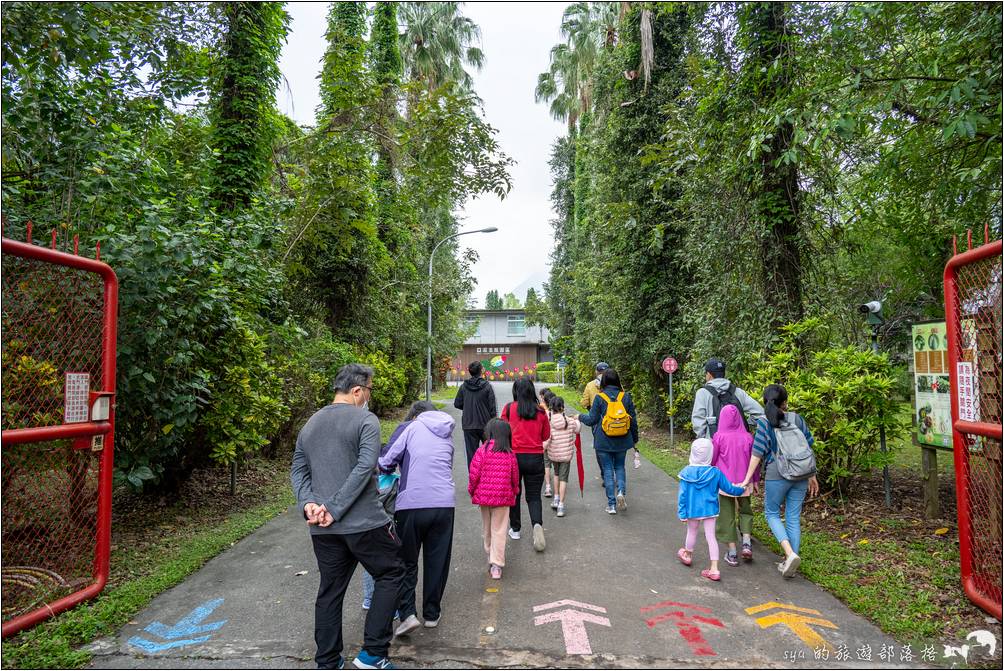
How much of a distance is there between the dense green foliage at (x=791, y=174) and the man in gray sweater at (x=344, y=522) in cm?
532

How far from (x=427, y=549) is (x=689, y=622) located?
2.01 meters

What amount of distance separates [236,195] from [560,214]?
29.5 m

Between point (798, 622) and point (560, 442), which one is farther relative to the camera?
point (560, 442)

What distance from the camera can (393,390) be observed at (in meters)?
18.9

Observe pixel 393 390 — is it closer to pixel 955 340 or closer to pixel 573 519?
pixel 573 519

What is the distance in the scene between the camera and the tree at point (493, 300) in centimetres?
10973

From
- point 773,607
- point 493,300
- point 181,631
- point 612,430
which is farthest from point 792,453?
point 493,300

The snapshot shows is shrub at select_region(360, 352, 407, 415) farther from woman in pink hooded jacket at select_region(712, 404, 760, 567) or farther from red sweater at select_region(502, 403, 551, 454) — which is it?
woman in pink hooded jacket at select_region(712, 404, 760, 567)

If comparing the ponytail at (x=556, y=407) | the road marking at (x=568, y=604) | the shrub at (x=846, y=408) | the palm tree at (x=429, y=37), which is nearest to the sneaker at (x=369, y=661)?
the road marking at (x=568, y=604)

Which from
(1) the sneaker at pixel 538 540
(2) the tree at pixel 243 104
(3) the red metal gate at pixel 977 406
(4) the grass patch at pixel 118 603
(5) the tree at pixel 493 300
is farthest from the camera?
(5) the tree at pixel 493 300

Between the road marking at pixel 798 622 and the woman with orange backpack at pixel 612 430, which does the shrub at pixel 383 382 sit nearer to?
the woman with orange backpack at pixel 612 430

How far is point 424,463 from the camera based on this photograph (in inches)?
163

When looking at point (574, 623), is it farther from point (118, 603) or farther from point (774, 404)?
point (118, 603)

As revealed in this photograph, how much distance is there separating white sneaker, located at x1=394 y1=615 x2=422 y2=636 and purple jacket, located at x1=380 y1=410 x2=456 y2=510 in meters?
0.74
